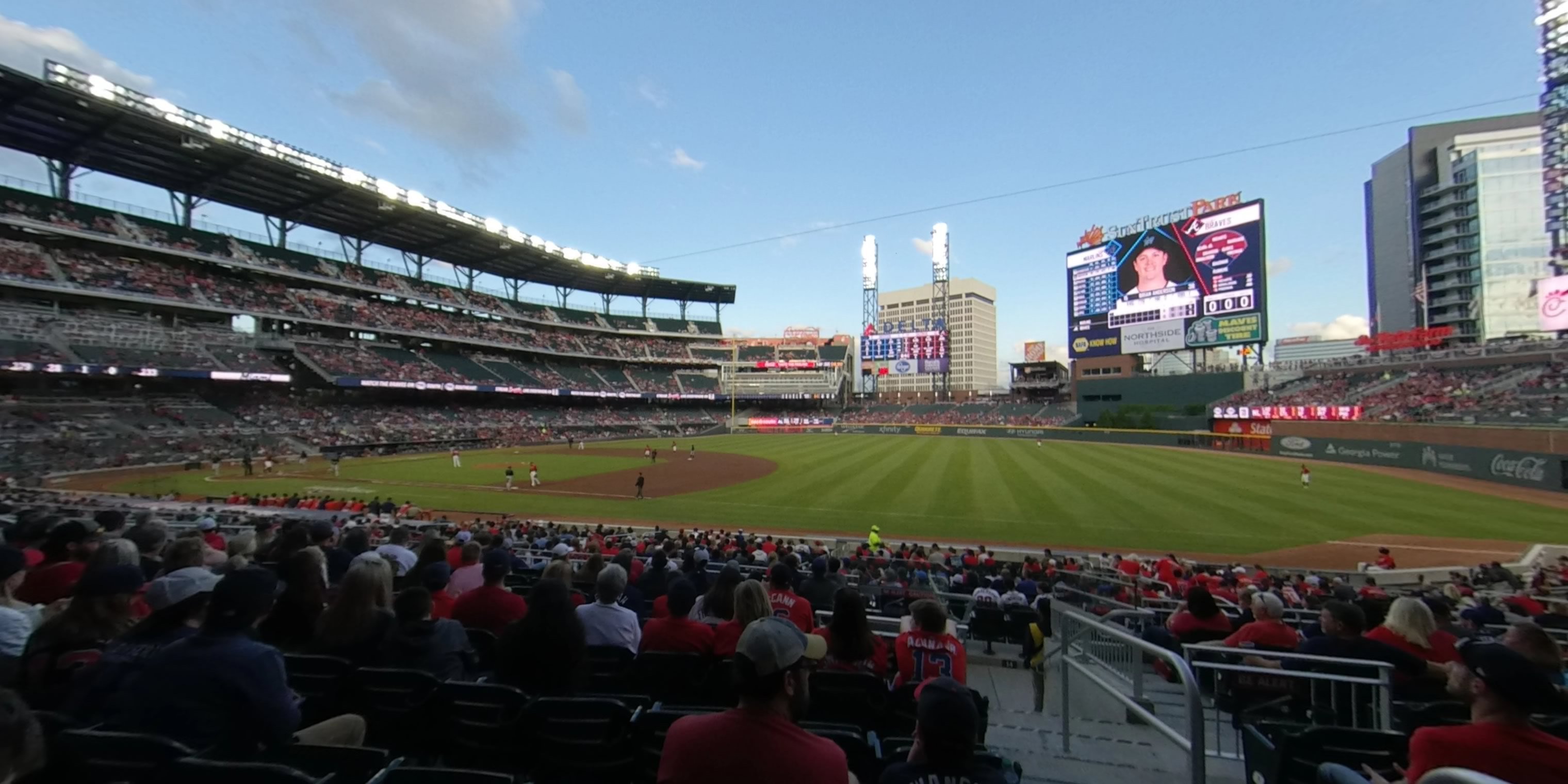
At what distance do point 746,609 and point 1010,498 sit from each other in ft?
79.1

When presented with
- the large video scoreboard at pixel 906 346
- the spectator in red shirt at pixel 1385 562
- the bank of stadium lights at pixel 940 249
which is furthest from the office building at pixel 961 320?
the spectator in red shirt at pixel 1385 562

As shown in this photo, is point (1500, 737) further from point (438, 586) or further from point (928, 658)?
point (438, 586)

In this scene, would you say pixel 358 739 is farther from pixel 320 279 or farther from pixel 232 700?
pixel 320 279

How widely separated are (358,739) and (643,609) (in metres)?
3.60

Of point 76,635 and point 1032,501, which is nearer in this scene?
point 76,635

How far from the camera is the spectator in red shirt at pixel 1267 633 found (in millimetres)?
5609

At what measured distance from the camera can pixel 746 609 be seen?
449cm

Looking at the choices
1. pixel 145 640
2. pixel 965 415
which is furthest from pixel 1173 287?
pixel 145 640

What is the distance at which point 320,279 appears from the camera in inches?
2170

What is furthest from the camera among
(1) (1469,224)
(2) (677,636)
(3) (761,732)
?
(1) (1469,224)

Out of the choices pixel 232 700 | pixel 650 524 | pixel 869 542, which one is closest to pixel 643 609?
pixel 232 700

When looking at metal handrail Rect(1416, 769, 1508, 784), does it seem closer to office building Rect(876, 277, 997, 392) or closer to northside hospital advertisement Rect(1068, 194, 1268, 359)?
northside hospital advertisement Rect(1068, 194, 1268, 359)

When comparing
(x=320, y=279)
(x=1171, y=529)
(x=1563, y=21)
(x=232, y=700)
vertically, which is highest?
(x=1563, y=21)

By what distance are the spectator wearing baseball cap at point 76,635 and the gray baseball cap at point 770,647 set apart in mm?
3958
